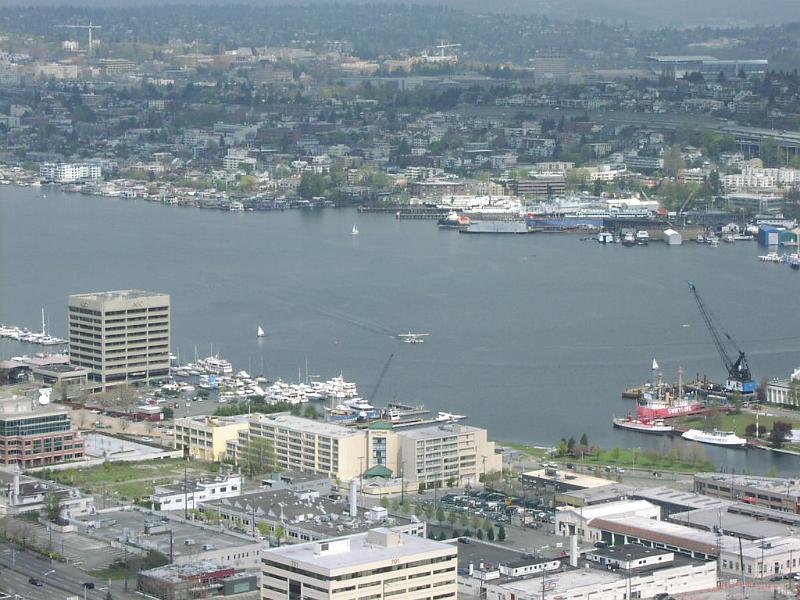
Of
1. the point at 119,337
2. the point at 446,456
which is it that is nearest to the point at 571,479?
the point at 446,456

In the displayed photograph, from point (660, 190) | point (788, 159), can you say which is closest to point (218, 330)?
point (660, 190)

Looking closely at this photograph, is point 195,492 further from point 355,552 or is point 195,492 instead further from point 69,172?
point 69,172

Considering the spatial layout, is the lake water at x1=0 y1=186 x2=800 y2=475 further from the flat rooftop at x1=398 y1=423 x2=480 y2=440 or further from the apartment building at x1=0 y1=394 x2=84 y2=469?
the apartment building at x1=0 y1=394 x2=84 y2=469

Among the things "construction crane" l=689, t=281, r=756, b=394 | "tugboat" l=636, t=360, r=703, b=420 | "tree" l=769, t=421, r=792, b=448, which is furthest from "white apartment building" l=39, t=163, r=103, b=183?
"tree" l=769, t=421, r=792, b=448

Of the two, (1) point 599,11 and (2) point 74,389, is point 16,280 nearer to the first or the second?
(2) point 74,389

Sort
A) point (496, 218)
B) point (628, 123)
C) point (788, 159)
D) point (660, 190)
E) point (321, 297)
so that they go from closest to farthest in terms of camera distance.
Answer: point (321, 297) → point (496, 218) → point (660, 190) → point (788, 159) → point (628, 123)
